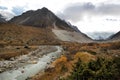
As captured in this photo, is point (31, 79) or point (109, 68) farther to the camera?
point (31, 79)

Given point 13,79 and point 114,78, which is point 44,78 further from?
point 114,78

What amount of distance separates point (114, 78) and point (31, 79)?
24.3 metres

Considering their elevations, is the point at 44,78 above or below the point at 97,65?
below

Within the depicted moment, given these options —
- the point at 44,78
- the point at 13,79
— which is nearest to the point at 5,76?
the point at 13,79

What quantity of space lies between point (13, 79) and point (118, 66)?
2647 cm

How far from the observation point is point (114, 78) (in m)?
26.8

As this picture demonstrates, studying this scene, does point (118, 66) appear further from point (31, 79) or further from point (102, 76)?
point (31, 79)

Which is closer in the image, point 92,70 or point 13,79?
point 92,70

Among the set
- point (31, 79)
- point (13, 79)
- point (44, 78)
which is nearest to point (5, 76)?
point (13, 79)

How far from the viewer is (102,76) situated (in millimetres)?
26078

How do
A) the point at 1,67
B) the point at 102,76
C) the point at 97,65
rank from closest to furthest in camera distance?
the point at 102,76 → the point at 97,65 → the point at 1,67

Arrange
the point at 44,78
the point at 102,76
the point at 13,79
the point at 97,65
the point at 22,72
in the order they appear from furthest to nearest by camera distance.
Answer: the point at 22,72
the point at 13,79
the point at 44,78
the point at 97,65
the point at 102,76

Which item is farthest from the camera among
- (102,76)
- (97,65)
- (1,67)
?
(1,67)

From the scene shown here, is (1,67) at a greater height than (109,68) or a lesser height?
lesser
